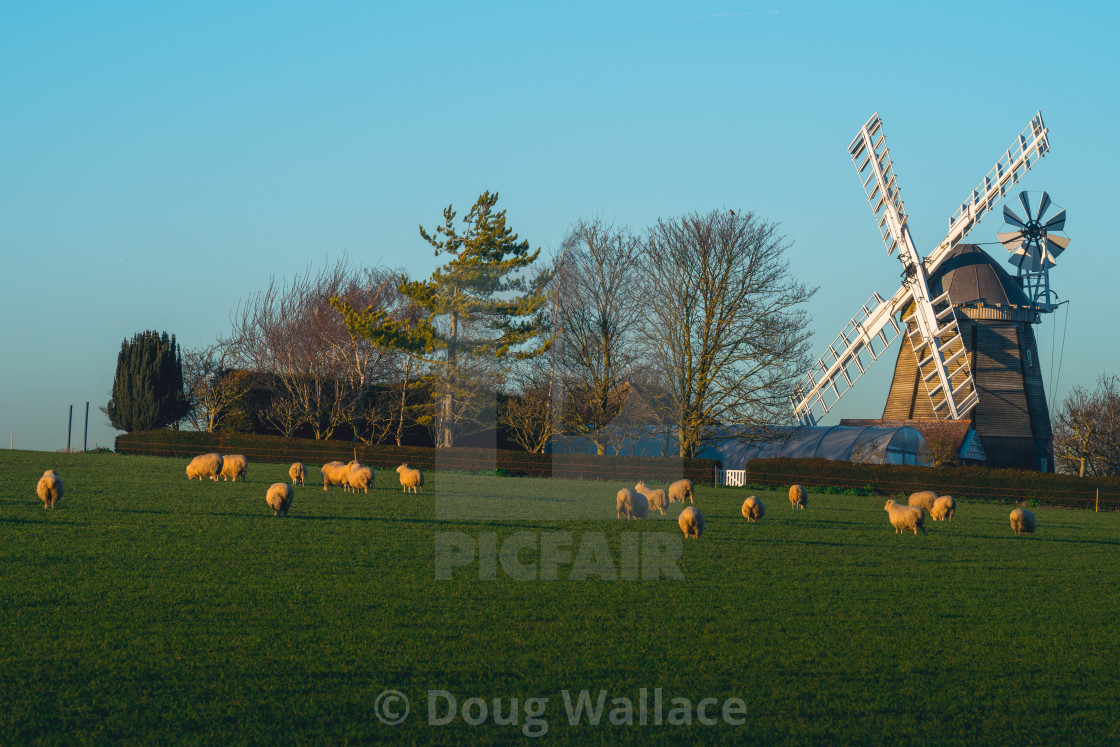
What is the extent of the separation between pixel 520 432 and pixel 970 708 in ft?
115

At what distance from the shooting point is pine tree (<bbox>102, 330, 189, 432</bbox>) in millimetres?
45875

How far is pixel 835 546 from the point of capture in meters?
16.1

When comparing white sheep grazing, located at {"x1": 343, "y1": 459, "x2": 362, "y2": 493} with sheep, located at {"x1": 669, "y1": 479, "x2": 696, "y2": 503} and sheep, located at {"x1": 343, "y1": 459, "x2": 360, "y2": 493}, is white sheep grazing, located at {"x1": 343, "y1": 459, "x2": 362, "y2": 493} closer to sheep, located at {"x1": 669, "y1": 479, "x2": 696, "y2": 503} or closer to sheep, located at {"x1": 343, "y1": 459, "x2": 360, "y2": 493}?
sheep, located at {"x1": 343, "y1": 459, "x2": 360, "y2": 493}

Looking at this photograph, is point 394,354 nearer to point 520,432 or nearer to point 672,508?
point 520,432

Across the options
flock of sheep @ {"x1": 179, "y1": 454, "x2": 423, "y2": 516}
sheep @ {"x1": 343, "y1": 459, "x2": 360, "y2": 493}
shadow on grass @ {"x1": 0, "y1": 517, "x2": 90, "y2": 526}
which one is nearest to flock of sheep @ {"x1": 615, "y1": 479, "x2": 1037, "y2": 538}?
flock of sheep @ {"x1": 179, "y1": 454, "x2": 423, "y2": 516}

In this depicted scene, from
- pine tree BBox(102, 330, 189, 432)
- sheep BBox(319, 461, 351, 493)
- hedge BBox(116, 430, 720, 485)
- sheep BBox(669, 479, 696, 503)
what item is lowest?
sheep BBox(669, 479, 696, 503)

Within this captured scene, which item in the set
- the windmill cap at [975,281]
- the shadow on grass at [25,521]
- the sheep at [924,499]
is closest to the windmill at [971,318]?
the windmill cap at [975,281]

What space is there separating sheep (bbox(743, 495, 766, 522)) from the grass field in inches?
148

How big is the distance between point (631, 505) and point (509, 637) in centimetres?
1101

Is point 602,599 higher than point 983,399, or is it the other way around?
point 983,399

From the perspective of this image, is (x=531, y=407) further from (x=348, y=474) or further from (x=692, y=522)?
(x=692, y=522)

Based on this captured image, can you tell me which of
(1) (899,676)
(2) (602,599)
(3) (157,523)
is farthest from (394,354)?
(1) (899,676)

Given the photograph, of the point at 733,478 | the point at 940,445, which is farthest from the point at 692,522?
the point at 940,445

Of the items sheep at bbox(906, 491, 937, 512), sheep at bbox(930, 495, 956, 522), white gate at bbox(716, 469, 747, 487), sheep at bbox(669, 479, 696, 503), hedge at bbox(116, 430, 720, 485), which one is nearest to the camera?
sheep at bbox(930, 495, 956, 522)
